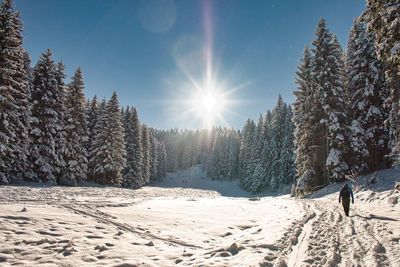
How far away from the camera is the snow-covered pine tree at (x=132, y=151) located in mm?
52531

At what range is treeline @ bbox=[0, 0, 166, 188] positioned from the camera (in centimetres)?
2475

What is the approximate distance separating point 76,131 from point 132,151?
57.5ft

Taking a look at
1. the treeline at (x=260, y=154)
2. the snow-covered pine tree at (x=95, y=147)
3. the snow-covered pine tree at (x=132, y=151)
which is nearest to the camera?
the snow-covered pine tree at (x=95, y=147)

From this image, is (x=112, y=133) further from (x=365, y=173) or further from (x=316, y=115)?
(x=365, y=173)

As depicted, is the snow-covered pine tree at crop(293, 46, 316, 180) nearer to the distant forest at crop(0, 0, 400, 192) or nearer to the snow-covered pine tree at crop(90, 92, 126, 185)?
the distant forest at crop(0, 0, 400, 192)

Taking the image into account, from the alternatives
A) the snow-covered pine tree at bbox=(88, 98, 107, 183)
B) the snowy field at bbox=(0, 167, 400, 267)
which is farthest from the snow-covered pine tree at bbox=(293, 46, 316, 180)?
the snow-covered pine tree at bbox=(88, 98, 107, 183)

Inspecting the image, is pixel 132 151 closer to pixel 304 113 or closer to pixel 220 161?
pixel 304 113

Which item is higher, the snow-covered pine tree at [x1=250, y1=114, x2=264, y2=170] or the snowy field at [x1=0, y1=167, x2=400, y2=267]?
the snow-covered pine tree at [x1=250, y1=114, x2=264, y2=170]

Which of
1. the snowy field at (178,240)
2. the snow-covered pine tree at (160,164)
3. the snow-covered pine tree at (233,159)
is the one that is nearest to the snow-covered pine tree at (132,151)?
the snow-covered pine tree at (160,164)

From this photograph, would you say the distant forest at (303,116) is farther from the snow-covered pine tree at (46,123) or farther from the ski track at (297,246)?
the ski track at (297,246)

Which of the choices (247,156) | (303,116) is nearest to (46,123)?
(303,116)

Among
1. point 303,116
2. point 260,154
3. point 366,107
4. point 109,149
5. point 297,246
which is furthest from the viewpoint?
point 260,154

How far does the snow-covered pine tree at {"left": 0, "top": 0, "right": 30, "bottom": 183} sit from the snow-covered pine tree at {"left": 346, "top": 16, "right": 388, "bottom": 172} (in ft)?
94.7

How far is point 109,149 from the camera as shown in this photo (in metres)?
41.5
